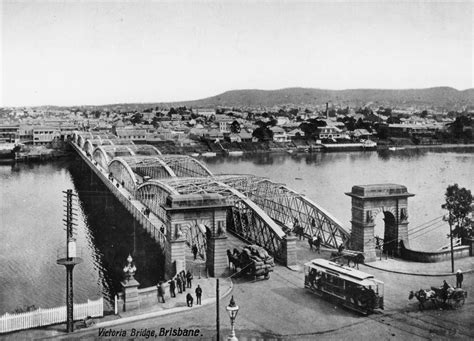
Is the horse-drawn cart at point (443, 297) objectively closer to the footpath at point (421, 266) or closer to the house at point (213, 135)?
the footpath at point (421, 266)

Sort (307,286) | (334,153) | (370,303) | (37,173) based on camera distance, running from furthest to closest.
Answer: (334,153) → (37,173) → (307,286) → (370,303)

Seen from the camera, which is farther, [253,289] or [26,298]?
[26,298]

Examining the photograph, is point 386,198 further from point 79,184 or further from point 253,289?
point 79,184

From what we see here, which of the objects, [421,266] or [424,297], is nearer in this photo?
[424,297]

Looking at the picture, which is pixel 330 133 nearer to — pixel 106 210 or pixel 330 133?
pixel 330 133

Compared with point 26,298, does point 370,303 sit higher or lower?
higher

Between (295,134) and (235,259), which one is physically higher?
(295,134)

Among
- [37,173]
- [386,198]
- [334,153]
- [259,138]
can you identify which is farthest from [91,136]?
[386,198]

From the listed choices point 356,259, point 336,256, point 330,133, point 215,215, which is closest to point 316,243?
point 336,256
